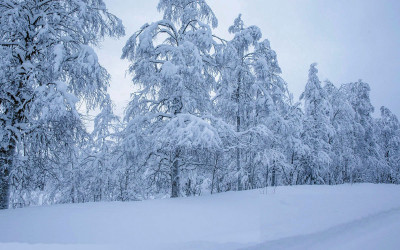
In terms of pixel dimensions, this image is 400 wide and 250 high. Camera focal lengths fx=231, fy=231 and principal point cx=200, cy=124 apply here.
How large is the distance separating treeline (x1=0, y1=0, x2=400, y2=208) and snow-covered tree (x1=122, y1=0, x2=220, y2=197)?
4cm

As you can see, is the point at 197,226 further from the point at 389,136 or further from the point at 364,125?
the point at 389,136

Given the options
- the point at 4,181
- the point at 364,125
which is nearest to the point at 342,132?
the point at 364,125

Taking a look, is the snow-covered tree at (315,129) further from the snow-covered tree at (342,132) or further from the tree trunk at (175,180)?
the tree trunk at (175,180)

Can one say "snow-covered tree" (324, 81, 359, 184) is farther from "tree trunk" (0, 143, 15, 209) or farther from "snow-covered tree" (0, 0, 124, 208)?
"tree trunk" (0, 143, 15, 209)

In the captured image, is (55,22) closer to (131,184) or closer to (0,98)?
(0,98)

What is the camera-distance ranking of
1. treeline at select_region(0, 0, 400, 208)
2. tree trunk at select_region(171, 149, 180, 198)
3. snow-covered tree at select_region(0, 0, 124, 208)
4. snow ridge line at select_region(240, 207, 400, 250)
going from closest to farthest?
snow ridge line at select_region(240, 207, 400, 250)
snow-covered tree at select_region(0, 0, 124, 208)
treeline at select_region(0, 0, 400, 208)
tree trunk at select_region(171, 149, 180, 198)

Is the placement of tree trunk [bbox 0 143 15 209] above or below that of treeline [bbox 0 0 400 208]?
below

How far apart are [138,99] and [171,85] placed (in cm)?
183

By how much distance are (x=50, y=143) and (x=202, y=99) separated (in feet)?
16.1

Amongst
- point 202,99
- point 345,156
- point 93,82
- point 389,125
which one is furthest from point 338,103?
point 93,82

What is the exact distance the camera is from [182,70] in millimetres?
7234

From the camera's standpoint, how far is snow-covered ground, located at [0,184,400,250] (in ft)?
12.6

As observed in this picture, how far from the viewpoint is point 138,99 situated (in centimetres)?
841

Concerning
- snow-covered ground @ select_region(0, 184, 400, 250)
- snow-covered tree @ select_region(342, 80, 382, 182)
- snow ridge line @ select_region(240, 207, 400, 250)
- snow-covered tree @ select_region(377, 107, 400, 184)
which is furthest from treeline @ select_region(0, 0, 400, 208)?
snow-covered tree @ select_region(377, 107, 400, 184)
